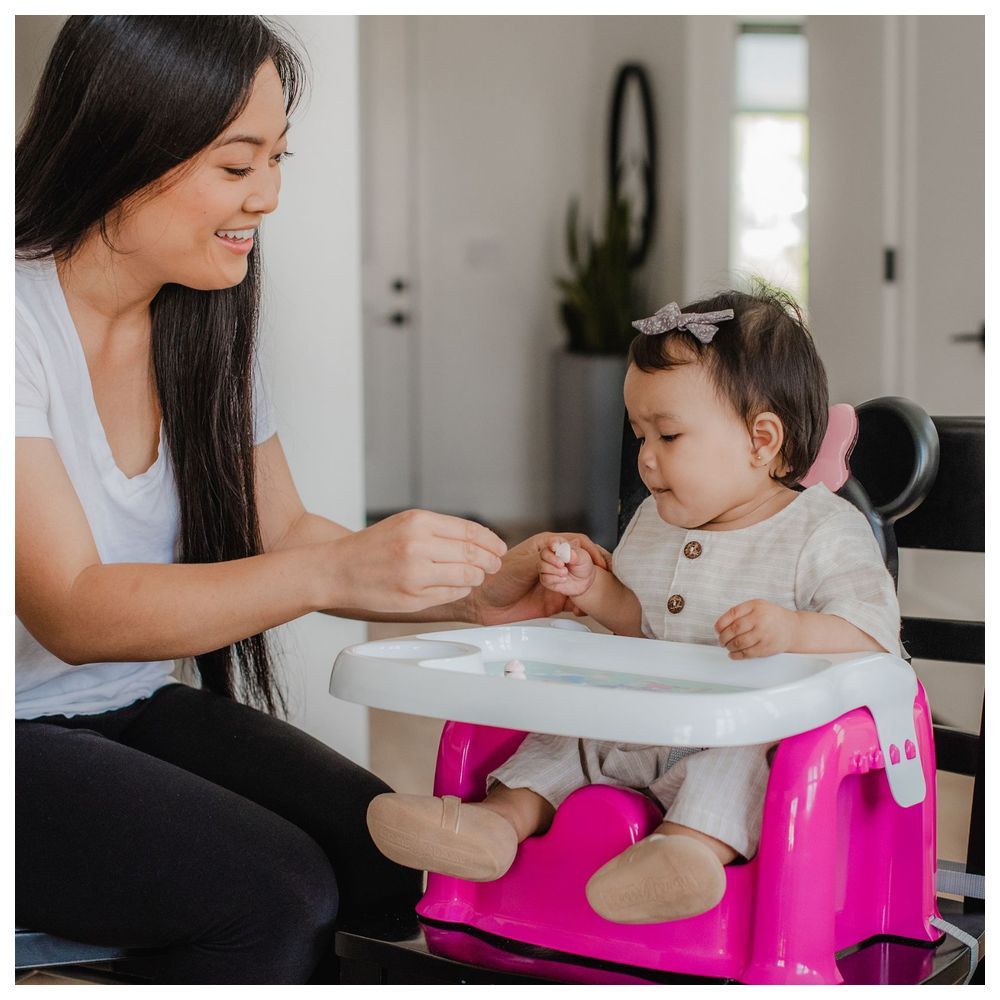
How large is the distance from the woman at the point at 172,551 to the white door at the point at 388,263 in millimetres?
3985

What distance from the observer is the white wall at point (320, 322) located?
169 cm

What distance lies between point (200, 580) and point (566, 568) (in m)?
0.33

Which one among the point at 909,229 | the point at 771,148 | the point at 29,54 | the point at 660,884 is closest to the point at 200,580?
the point at 660,884

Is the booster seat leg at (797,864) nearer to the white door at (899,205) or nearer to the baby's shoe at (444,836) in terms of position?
the baby's shoe at (444,836)

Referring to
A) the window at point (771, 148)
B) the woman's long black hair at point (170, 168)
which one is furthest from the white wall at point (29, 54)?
the window at point (771, 148)

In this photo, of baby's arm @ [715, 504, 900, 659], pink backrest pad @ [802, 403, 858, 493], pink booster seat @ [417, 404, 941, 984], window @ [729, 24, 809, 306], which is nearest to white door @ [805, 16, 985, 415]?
window @ [729, 24, 809, 306]

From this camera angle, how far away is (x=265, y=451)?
134 centimetres

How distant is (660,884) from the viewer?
2.71 ft

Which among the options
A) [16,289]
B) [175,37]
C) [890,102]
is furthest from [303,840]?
[890,102]

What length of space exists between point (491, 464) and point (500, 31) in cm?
181

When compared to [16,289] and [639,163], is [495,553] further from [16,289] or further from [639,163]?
[639,163]

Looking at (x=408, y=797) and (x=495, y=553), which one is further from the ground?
(x=495, y=553)

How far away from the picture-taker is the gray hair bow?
1.06 meters

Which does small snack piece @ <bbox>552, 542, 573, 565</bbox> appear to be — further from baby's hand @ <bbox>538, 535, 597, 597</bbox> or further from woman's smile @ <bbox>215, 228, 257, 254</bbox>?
woman's smile @ <bbox>215, 228, 257, 254</bbox>
